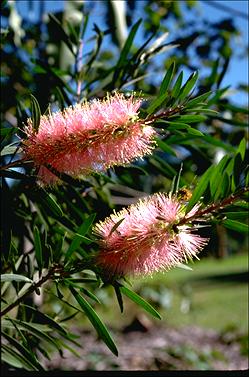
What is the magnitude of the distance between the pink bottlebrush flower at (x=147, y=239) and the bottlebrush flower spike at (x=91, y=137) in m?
0.08

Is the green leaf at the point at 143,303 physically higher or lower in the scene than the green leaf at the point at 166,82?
lower

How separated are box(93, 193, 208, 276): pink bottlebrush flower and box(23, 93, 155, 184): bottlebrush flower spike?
76 mm

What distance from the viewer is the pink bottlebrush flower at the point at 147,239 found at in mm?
655

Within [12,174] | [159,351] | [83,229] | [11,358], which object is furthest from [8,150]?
[159,351]

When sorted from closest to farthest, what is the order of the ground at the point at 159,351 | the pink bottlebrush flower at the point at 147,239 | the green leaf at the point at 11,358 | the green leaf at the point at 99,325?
1. the pink bottlebrush flower at the point at 147,239
2. the green leaf at the point at 99,325
3. the green leaf at the point at 11,358
4. the ground at the point at 159,351

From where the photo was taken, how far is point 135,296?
0.75 meters

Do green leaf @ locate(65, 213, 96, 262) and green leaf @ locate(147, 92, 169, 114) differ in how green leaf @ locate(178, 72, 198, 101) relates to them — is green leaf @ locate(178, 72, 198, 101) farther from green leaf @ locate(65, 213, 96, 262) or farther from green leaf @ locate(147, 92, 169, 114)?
green leaf @ locate(65, 213, 96, 262)

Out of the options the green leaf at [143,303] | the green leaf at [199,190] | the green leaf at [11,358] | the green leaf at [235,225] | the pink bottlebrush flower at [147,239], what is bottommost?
the green leaf at [11,358]

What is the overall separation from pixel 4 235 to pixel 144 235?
1.38 feet

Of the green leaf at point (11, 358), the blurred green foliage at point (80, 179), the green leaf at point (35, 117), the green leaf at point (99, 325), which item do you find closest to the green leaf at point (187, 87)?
the blurred green foliage at point (80, 179)

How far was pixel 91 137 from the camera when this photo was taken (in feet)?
2.19

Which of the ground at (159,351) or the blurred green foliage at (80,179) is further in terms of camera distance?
the ground at (159,351)

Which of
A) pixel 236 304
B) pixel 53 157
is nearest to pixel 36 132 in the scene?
pixel 53 157

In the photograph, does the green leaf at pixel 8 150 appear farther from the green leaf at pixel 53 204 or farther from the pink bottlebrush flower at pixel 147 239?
the pink bottlebrush flower at pixel 147 239
